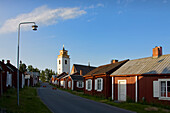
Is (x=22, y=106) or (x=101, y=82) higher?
(x=101, y=82)

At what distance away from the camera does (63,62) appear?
85000 mm

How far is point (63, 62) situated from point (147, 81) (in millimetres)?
69637

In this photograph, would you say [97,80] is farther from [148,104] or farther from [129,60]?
[148,104]

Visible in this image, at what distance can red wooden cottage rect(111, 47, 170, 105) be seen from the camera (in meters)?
16.0

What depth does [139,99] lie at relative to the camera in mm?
17891

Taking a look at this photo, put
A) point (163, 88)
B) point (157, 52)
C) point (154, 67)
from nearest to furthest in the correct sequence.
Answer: point (163, 88)
point (154, 67)
point (157, 52)

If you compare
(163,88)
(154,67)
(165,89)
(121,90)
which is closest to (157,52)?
(154,67)

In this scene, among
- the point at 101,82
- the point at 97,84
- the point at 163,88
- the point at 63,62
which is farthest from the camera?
the point at 63,62

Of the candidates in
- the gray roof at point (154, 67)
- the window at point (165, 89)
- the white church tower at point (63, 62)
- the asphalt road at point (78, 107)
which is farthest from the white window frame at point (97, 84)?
Answer: the white church tower at point (63, 62)

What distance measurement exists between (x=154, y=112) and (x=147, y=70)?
19.0 feet

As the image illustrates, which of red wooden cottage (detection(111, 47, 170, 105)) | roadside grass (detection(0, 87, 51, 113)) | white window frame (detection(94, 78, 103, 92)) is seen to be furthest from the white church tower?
red wooden cottage (detection(111, 47, 170, 105))

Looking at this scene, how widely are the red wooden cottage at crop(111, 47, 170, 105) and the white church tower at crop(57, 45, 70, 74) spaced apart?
212 ft

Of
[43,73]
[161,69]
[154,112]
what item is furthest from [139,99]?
[43,73]

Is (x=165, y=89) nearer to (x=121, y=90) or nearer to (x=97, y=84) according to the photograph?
(x=121, y=90)
